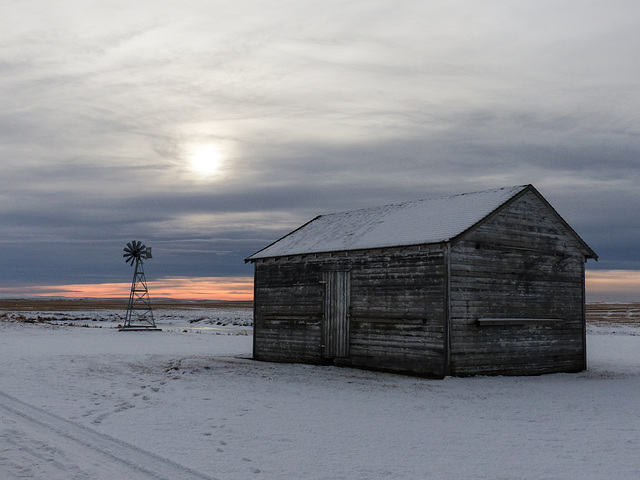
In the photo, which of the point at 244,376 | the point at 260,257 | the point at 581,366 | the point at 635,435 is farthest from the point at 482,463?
the point at 260,257

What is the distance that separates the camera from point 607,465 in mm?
9180

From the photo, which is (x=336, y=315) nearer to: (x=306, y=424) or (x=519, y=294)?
(x=519, y=294)

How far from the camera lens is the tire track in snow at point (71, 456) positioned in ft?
27.1

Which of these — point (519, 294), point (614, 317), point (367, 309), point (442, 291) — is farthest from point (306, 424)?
point (614, 317)

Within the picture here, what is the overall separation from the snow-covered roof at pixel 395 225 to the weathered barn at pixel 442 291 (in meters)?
0.07

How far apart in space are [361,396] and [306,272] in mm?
8375

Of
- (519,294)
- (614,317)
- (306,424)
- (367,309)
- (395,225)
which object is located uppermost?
(395,225)

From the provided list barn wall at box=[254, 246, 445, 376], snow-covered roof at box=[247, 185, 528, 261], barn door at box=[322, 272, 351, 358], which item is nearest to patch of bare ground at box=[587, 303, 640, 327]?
snow-covered roof at box=[247, 185, 528, 261]

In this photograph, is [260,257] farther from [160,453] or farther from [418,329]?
[160,453]

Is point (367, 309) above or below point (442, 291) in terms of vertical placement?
below

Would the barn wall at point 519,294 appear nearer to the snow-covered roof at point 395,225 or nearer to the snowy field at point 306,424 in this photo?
the snow-covered roof at point 395,225

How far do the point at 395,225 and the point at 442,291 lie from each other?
409cm

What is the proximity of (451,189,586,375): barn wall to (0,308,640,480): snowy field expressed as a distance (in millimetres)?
956

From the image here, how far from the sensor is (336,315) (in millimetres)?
21984
